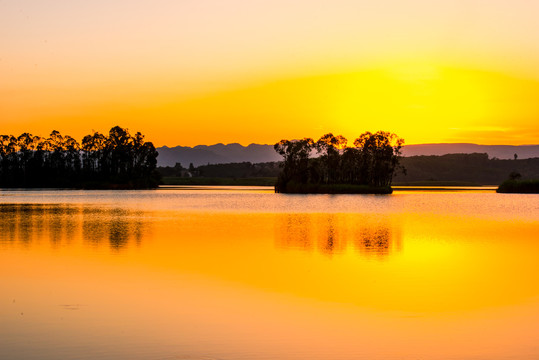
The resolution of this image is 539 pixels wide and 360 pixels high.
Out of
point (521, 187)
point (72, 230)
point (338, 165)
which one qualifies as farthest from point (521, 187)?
point (72, 230)

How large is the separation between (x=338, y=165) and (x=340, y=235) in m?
104

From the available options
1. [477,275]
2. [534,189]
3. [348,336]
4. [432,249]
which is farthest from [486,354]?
[534,189]

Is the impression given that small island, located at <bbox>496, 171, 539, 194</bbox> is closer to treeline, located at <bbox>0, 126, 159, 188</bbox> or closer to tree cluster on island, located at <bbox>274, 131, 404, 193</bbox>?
tree cluster on island, located at <bbox>274, 131, 404, 193</bbox>

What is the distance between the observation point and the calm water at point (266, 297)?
14383 mm

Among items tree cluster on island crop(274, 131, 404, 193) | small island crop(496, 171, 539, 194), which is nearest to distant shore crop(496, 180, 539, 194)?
small island crop(496, 171, 539, 194)

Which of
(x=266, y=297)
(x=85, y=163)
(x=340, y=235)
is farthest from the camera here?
(x=85, y=163)

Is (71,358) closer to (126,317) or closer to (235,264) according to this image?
(126,317)

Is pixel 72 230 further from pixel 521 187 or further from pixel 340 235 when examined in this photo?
pixel 521 187

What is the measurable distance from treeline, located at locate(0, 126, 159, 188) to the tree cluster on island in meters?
56.8

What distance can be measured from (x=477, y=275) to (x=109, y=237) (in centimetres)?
2333

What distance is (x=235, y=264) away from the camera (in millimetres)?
28375

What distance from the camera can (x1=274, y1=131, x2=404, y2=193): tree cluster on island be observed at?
145 metres

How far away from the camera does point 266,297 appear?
20.4 metres

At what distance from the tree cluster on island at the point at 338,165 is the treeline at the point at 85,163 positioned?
187 feet
